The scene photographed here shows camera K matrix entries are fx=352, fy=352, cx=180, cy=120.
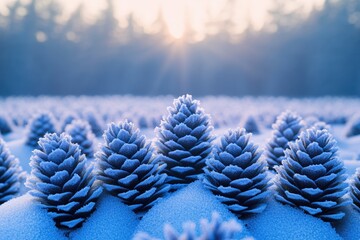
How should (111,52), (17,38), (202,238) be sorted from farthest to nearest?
(111,52) → (17,38) → (202,238)

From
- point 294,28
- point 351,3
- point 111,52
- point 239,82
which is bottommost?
point 239,82

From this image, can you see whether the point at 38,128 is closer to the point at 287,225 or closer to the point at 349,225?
the point at 287,225

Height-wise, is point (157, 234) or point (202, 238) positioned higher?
point (202, 238)

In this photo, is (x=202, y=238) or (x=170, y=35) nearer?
(x=202, y=238)

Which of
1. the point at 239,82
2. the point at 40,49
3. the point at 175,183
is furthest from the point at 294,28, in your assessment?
the point at 175,183

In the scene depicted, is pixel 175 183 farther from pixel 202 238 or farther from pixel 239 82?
pixel 239 82

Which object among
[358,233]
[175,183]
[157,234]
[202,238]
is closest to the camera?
[202,238]

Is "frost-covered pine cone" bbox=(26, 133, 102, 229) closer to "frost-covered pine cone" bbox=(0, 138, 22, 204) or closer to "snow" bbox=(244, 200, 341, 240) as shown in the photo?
"frost-covered pine cone" bbox=(0, 138, 22, 204)
